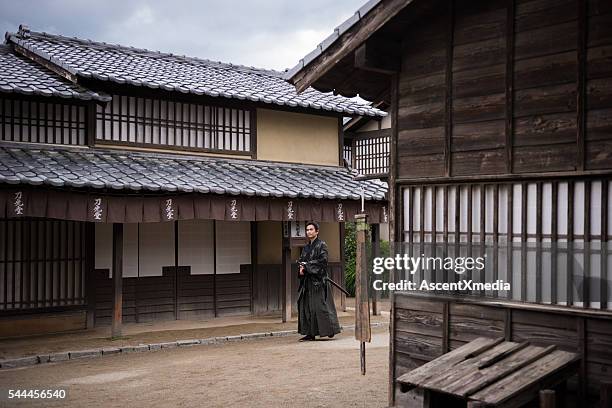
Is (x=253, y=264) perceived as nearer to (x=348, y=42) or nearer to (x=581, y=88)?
(x=348, y=42)

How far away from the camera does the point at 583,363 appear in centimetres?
594

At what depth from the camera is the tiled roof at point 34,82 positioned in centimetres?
1341

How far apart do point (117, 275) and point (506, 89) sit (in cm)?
929

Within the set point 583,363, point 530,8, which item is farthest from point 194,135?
point 583,363

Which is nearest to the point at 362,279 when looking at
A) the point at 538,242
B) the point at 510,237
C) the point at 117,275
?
the point at 510,237

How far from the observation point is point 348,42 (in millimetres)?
7473

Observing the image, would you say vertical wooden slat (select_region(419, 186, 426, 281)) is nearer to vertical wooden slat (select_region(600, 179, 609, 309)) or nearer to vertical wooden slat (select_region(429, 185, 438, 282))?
vertical wooden slat (select_region(429, 185, 438, 282))

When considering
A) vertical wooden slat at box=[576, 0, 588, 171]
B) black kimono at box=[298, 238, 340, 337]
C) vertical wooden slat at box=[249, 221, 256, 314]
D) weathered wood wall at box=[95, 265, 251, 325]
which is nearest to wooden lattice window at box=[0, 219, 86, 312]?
weathered wood wall at box=[95, 265, 251, 325]

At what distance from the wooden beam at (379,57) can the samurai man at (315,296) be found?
626 centimetres

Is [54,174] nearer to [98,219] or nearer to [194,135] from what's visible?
[98,219]

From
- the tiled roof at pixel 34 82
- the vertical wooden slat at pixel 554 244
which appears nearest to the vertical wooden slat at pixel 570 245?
the vertical wooden slat at pixel 554 244

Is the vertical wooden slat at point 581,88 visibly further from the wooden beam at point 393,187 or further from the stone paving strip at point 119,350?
the stone paving strip at point 119,350

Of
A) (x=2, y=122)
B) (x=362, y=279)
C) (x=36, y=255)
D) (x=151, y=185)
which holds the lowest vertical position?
(x=36, y=255)

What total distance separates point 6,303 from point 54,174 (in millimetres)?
3193
